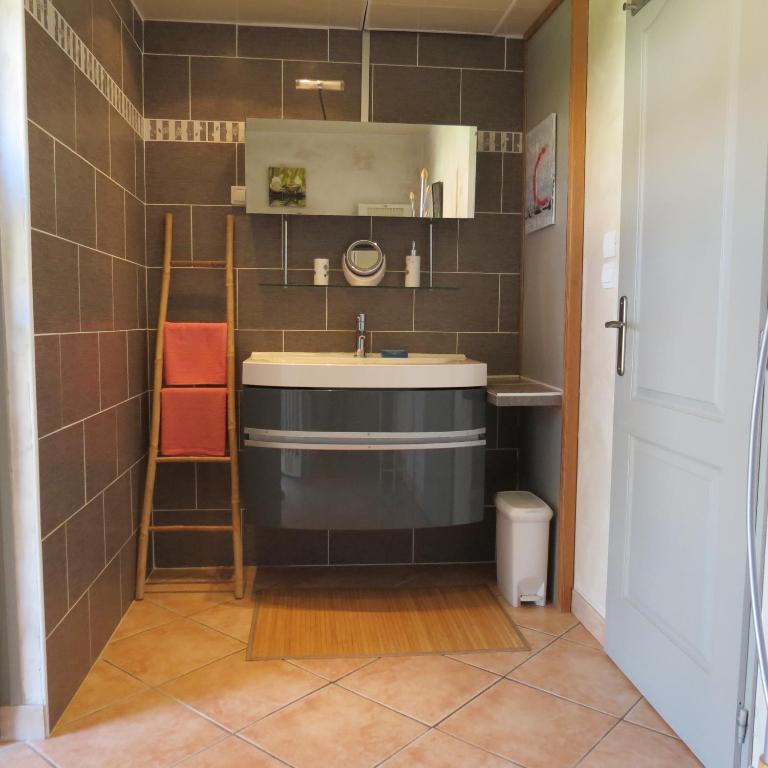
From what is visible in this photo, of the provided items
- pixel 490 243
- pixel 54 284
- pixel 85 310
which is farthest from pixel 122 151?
pixel 490 243

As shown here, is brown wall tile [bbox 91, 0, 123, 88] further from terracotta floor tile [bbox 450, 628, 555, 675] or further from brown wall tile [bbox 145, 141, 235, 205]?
terracotta floor tile [bbox 450, 628, 555, 675]

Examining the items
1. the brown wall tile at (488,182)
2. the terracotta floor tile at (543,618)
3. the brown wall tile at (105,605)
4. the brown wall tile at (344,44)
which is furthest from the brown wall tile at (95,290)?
the terracotta floor tile at (543,618)

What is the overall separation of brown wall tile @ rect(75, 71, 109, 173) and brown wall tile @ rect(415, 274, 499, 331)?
1309 mm

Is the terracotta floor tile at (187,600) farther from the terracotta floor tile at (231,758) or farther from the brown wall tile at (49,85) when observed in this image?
the brown wall tile at (49,85)

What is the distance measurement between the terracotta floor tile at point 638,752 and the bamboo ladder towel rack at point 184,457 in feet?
4.73

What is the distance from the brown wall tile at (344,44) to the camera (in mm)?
2900

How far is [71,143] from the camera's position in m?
2.01

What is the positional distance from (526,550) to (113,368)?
5.14 feet

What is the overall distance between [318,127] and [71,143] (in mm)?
1092

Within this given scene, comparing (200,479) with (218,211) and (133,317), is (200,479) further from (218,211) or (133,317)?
(218,211)

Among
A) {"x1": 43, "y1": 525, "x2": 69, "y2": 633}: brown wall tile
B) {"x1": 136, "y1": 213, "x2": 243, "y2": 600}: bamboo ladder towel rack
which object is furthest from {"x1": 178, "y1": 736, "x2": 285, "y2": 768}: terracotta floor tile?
{"x1": 136, "y1": 213, "x2": 243, "y2": 600}: bamboo ladder towel rack

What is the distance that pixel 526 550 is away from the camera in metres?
2.65

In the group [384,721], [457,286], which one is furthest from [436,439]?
[384,721]

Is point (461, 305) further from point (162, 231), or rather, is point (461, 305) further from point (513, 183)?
point (162, 231)
